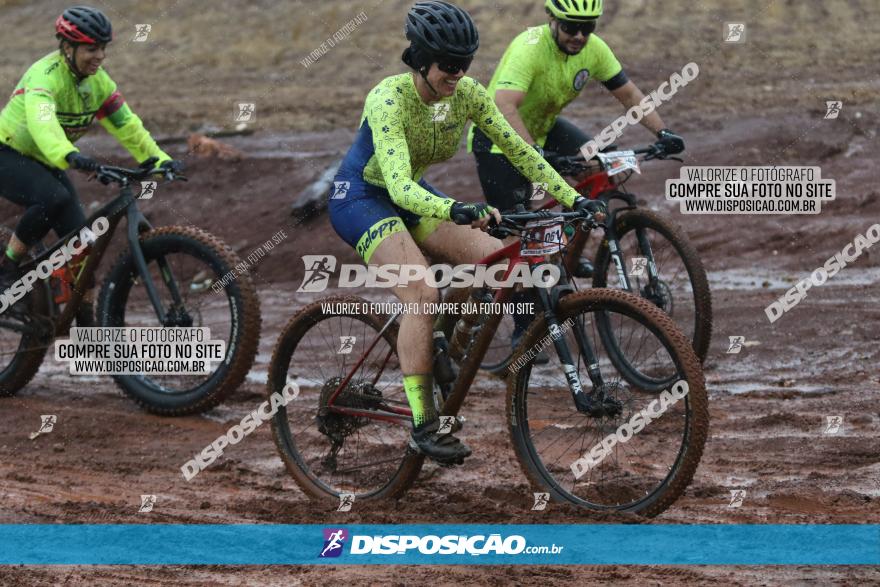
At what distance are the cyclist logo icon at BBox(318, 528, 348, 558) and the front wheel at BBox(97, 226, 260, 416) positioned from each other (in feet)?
8.07

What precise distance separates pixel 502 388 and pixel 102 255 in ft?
9.50

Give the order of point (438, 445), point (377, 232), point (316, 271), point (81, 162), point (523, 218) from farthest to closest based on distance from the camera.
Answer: point (316, 271)
point (81, 162)
point (377, 232)
point (438, 445)
point (523, 218)

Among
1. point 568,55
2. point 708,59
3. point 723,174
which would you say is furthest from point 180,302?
point 708,59

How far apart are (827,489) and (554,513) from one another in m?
1.48

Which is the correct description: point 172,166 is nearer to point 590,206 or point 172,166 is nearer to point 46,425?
point 46,425

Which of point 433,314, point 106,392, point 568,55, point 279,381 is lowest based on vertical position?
point 106,392

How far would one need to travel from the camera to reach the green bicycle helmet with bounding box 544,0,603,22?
336 inches

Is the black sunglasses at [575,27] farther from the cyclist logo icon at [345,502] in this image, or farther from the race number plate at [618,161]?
the cyclist logo icon at [345,502]

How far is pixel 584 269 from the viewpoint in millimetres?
8523

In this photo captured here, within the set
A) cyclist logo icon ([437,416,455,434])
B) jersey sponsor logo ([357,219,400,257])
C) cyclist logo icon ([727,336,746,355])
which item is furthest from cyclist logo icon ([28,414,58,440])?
cyclist logo icon ([727,336,746,355])

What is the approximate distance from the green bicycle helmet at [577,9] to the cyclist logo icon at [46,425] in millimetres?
4323

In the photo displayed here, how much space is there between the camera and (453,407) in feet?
21.2

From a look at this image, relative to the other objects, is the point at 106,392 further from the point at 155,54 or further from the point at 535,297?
the point at 155,54

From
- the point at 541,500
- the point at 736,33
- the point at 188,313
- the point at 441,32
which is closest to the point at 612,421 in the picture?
the point at 541,500
